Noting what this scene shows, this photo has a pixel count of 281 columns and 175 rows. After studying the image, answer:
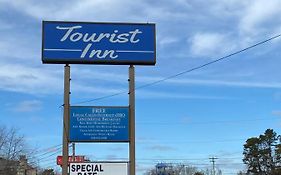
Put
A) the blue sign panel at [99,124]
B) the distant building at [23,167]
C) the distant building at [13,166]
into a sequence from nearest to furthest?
the blue sign panel at [99,124]
the distant building at [13,166]
the distant building at [23,167]

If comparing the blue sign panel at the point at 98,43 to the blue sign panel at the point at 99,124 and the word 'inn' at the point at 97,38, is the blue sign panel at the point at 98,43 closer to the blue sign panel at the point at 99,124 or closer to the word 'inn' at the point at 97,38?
the word 'inn' at the point at 97,38

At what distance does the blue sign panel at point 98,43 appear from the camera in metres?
15.9

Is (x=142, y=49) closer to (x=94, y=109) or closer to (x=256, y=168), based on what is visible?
(x=94, y=109)

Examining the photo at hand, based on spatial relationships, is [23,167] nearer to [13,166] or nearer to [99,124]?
[13,166]

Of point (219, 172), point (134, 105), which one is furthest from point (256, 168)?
point (134, 105)

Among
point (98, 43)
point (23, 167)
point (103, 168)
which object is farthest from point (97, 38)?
point (23, 167)

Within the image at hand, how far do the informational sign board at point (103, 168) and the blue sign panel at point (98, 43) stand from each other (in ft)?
9.52

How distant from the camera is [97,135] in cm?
1551

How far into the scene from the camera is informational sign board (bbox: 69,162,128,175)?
618 inches

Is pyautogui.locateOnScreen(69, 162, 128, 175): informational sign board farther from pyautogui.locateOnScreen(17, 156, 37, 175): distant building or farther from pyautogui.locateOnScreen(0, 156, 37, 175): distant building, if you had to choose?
pyautogui.locateOnScreen(17, 156, 37, 175): distant building

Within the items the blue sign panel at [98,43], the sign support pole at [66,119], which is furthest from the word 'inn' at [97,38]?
the sign support pole at [66,119]

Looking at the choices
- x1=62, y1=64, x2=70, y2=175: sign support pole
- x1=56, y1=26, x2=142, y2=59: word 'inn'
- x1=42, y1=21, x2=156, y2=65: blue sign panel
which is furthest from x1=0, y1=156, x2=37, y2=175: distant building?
x1=56, y1=26, x2=142, y2=59: word 'inn'

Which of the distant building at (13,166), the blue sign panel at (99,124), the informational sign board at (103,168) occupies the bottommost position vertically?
the informational sign board at (103,168)

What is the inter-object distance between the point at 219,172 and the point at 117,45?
14062 centimetres
